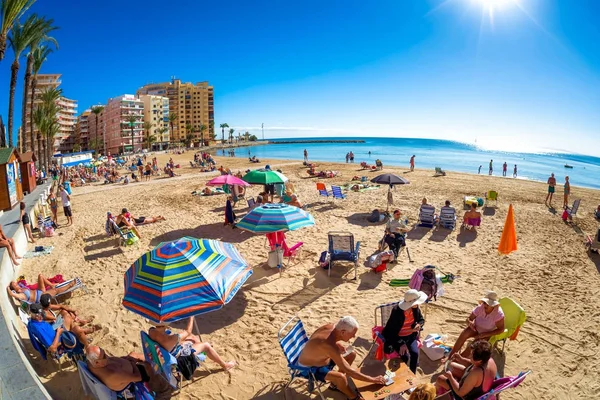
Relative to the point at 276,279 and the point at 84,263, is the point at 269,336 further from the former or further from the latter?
the point at 84,263

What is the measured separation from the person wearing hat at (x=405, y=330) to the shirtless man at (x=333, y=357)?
68 centimetres

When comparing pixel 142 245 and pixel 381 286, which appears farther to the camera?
pixel 142 245

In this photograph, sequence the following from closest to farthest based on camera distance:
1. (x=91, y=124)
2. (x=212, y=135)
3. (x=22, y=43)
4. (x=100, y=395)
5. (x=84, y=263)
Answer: (x=100, y=395) < (x=84, y=263) < (x=22, y=43) < (x=91, y=124) < (x=212, y=135)

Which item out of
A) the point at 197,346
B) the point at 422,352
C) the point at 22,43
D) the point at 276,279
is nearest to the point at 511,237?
the point at 422,352

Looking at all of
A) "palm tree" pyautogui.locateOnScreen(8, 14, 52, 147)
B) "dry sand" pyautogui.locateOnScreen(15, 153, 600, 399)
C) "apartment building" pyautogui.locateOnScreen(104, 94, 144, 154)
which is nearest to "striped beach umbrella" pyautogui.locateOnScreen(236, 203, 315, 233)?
"dry sand" pyautogui.locateOnScreen(15, 153, 600, 399)

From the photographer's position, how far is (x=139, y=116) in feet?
289

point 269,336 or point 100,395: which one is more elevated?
point 100,395

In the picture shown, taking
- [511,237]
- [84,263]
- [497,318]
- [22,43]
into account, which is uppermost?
[22,43]

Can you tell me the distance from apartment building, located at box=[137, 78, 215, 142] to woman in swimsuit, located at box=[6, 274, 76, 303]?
102954 millimetres

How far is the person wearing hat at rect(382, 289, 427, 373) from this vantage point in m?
4.13

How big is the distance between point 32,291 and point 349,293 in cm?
579

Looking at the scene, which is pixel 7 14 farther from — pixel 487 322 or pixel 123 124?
pixel 123 124

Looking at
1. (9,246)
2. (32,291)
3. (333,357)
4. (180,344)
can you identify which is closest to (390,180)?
(333,357)

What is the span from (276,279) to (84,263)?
5.08m
